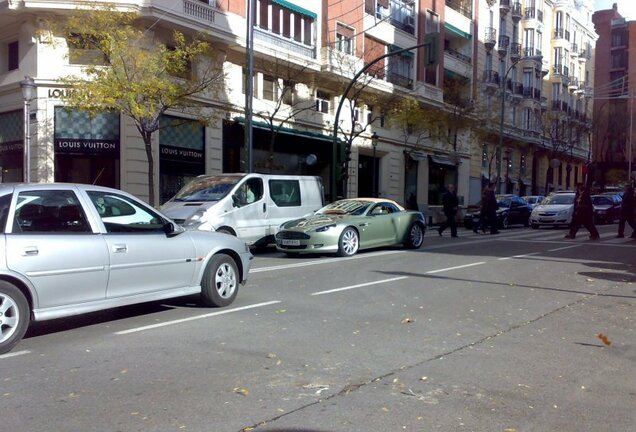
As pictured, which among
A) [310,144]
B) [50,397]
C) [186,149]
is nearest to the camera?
[50,397]

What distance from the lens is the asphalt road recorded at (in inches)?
170

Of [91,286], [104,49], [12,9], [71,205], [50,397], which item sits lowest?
[50,397]

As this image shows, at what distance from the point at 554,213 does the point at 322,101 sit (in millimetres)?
11809

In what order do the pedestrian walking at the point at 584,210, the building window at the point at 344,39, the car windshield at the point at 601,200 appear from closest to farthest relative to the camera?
1. the pedestrian walking at the point at 584,210
2. the building window at the point at 344,39
3. the car windshield at the point at 601,200

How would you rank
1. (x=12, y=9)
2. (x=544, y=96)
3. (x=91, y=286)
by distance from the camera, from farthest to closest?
(x=544, y=96), (x=12, y=9), (x=91, y=286)

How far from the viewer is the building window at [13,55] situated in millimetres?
22891

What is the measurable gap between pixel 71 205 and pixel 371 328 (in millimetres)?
Answer: 3431

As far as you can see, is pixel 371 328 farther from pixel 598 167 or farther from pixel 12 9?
pixel 598 167

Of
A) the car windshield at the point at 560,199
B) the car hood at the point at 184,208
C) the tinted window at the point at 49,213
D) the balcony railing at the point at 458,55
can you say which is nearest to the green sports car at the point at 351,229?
the car hood at the point at 184,208

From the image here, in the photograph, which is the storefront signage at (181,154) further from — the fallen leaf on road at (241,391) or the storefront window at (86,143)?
the fallen leaf on road at (241,391)

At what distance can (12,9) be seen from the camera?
21047 millimetres

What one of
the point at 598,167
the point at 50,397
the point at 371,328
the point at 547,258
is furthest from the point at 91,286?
the point at 598,167

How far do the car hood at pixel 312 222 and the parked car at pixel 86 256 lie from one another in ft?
20.2

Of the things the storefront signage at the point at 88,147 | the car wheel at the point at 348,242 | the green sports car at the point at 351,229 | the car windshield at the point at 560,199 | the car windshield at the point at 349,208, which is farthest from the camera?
the car windshield at the point at 560,199
